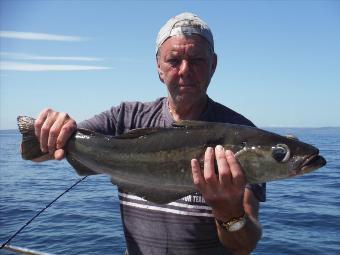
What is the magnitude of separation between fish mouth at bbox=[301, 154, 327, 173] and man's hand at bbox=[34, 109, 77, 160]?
2.76m

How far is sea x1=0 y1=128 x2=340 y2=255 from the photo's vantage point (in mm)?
14523

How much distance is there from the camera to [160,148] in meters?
4.82

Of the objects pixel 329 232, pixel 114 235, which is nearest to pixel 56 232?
pixel 114 235

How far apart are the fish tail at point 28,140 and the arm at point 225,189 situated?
6.73ft

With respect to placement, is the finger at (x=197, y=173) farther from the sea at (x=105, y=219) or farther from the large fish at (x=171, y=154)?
the sea at (x=105, y=219)

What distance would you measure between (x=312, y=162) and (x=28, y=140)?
3382mm

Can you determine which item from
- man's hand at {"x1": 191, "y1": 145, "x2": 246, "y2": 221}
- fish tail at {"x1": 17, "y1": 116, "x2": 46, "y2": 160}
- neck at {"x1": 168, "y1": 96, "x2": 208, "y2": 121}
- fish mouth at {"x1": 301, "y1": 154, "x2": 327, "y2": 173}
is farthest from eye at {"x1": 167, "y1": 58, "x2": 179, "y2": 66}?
fish mouth at {"x1": 301, "y1": 154, "x2": 327, "y2": 173}

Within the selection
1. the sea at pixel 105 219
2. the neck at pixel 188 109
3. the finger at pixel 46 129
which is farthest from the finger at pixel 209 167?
the sea at pixel 105 219

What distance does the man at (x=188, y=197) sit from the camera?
186 inches

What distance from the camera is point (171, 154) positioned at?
472cm

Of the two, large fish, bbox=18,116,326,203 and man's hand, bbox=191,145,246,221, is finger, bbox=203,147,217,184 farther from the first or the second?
large fish, bbox=18,116,326,203

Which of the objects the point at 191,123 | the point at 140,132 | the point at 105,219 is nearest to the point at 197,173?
the point at 191,123

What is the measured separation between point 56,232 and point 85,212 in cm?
344

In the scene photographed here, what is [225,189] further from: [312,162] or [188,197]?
[312,162]
